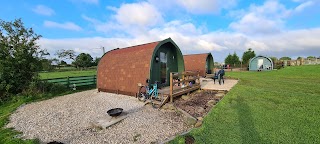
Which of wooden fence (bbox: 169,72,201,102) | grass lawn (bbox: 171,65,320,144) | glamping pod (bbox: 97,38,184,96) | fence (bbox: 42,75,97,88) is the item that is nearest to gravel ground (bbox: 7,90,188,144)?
grass lawn (bbox: 171,65,320,144)

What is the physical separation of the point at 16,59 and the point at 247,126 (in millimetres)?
11512

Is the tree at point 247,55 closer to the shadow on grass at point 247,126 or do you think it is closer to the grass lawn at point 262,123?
the grass lawn at point 262,123

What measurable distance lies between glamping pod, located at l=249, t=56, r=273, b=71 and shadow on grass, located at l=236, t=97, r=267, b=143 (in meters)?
26.7

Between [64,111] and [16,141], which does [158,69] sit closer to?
[64,111]

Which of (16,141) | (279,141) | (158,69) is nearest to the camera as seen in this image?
(279,141)

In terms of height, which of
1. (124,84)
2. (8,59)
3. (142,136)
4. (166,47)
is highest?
(166,47)

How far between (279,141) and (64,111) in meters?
7.30

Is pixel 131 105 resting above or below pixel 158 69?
below

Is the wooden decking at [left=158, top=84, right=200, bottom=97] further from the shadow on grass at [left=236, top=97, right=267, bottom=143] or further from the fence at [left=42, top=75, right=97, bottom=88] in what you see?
the fence at [left=42, top=75, right=97, bottom=88]

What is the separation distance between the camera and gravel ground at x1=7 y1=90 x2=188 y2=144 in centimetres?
422

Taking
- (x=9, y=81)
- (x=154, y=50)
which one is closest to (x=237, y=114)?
(x=154, y=50)

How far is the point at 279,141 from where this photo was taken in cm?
348

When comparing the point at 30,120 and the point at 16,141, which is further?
the point at 30,120

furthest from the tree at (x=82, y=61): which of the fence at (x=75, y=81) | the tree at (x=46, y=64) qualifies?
the tree at (x=46, y=64)
